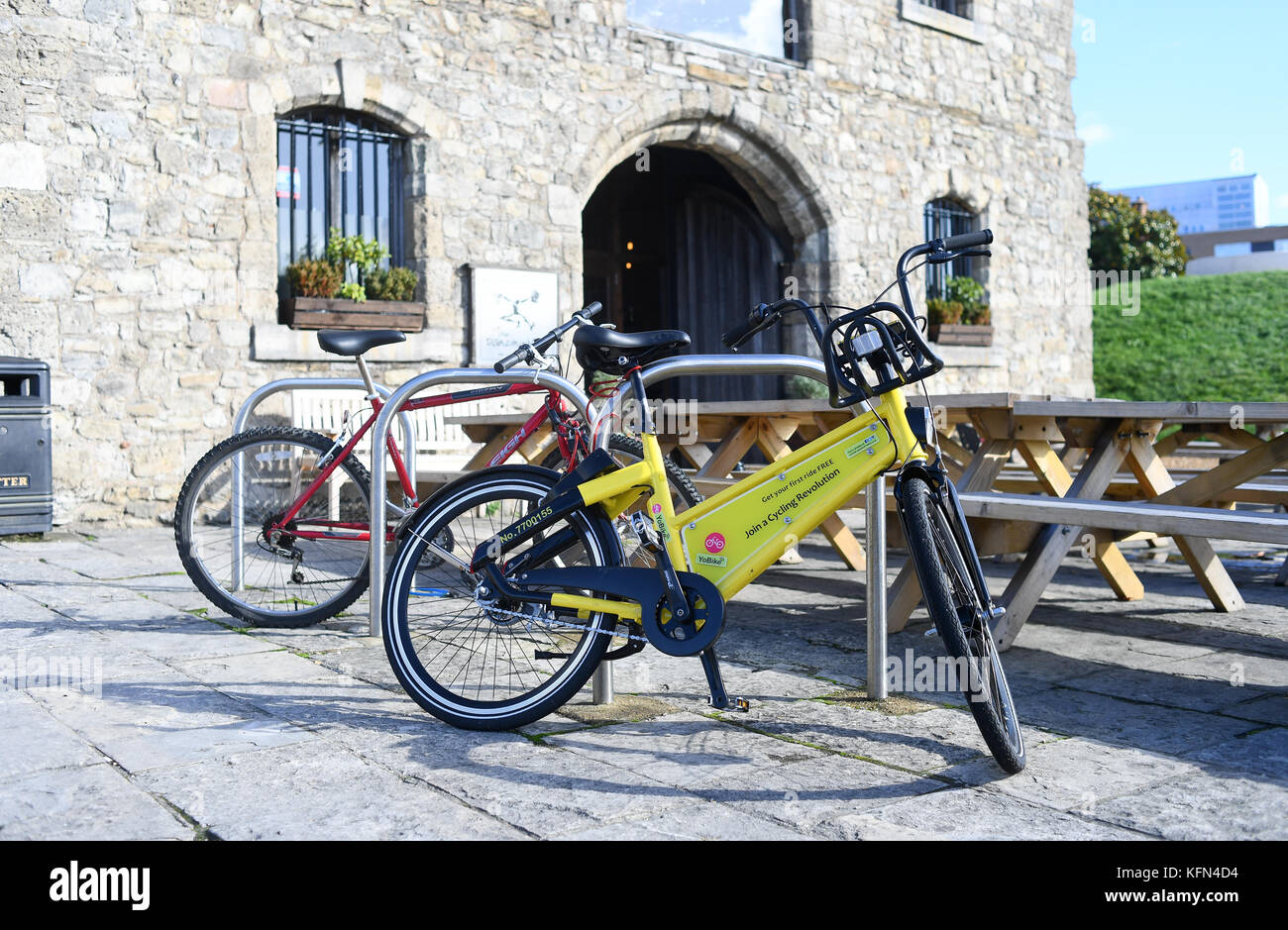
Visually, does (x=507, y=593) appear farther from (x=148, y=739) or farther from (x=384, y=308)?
(x=384, y=308)

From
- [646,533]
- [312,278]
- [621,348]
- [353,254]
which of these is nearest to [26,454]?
[312,278]

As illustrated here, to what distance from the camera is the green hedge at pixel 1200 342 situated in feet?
55.4

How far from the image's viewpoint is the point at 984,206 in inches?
497

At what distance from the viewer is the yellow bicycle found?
2686 millimetres

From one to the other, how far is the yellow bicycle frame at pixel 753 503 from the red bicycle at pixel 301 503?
1048 millimetres

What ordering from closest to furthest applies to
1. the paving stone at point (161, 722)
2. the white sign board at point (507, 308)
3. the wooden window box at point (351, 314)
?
the paving stone at point (161, 722), the wooden window box at point (351, 314), the white sign board at point (507, 308)

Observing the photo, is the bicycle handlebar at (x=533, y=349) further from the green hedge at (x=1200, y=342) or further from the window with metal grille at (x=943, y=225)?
the green hedge at (x=1200, y=342)

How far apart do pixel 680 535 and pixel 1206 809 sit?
1.25 meters

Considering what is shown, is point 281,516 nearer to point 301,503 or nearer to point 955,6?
point 301,503

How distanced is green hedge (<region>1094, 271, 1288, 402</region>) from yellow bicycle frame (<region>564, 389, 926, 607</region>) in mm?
15131

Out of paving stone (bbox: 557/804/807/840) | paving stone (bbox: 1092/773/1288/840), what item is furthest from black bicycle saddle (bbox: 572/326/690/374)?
paving stone (bbox: 1092/773/1288/840)

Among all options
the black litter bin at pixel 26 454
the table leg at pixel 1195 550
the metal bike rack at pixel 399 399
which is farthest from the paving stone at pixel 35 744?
the black litter bin at pixel 26 454

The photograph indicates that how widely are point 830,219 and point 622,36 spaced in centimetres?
265
